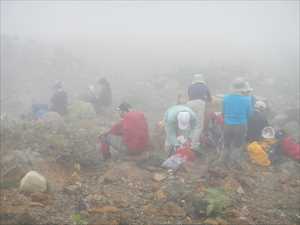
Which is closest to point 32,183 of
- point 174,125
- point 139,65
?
point 174,125

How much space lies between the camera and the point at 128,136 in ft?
29.5

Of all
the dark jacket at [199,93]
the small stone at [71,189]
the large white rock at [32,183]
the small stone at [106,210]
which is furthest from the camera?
the dark jacket at [199,93]

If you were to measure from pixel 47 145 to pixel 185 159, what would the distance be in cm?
270

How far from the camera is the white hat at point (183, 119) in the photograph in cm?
905

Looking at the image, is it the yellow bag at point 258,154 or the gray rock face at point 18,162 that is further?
the yellow bag at point 258,154

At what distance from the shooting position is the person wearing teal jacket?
9102 millimetres

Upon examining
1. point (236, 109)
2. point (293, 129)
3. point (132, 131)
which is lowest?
point (293, 129)

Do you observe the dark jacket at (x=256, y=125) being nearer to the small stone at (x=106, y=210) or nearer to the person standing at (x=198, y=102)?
the person standing at (x=198, y=102)

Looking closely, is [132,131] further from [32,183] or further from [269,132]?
[269,132]

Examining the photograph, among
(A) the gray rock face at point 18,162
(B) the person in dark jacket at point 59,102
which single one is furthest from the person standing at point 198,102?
(B) the person in dark jacket at point 59,102

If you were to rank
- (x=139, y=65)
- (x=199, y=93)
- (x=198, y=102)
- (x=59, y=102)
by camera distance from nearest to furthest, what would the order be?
1. (x=198, y=102)
2. (x=199, y=93)
3. (x=59, y=102)
4. (x=139, y=65)

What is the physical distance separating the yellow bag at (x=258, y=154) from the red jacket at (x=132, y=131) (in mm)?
2224

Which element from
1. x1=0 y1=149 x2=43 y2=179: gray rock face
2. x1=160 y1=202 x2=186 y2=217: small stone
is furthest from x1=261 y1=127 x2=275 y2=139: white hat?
x1=0 y1=149 x2=43 y2=179: gray rock face

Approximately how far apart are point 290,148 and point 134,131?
328 centimetres
